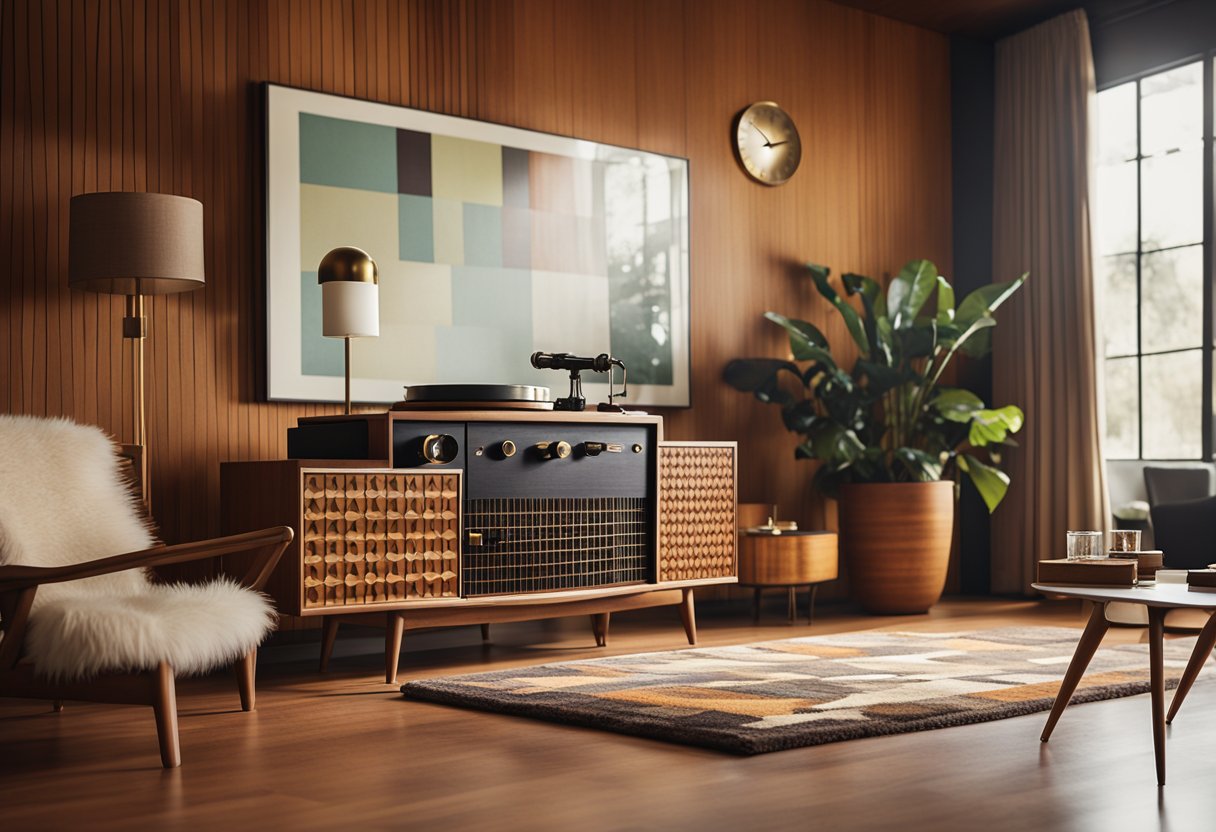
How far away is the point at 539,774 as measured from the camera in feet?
8.27

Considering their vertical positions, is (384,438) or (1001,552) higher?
(384,438)

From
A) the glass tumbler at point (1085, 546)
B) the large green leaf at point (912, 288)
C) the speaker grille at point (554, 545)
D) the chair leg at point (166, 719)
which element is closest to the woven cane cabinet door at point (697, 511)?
the speaker grille at point (554, 545)

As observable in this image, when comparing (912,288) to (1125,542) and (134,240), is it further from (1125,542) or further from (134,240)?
(134,240)

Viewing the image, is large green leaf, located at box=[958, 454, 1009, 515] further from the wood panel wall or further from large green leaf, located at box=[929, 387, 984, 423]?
the wood panel wall

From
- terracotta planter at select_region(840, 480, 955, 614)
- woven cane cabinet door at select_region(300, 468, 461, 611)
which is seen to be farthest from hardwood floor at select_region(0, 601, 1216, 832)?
terracotta planter at select_region(840, 480, 955, 614)

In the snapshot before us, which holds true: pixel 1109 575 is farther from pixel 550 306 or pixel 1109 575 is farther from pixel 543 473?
pixel 550 306

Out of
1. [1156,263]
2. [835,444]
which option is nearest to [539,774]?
[835,444]

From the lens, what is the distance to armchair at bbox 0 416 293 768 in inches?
104

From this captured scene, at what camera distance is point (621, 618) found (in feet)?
17.7

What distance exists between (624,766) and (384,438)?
154 cm

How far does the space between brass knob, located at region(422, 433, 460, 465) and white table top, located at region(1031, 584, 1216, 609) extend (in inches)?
73.3

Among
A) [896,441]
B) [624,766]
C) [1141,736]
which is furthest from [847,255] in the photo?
[624,766]

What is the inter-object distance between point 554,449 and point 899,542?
2.00m

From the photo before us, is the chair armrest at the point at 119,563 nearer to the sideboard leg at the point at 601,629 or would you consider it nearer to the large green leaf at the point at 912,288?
the sideboard leg at the point at 601,629
